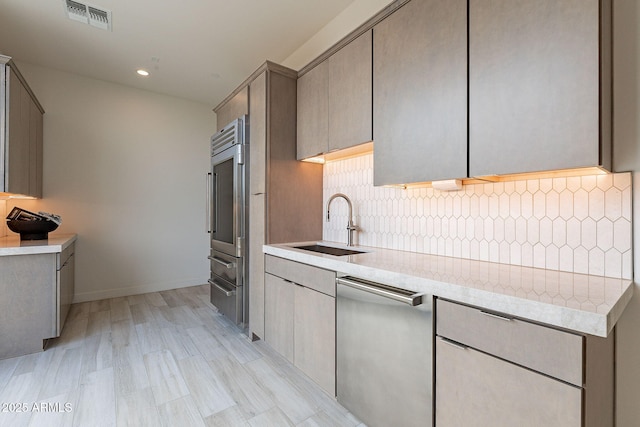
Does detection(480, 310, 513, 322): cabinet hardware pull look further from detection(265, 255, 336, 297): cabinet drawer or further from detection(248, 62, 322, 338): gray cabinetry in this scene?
detection(248, 62, 322, 338): gray cabinetry

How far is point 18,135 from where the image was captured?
264 centimetres

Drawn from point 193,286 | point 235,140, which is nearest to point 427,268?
point 235,140

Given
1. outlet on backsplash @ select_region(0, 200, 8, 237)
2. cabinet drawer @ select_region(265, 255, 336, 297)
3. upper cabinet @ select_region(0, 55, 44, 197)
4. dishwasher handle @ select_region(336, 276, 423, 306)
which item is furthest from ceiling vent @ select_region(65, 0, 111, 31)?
dishwasher handle @ select_region(336, 276, 423, 306)

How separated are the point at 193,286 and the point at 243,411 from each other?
3.19 meters

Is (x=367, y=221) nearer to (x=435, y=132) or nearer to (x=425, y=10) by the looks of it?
(x=435, y=132)

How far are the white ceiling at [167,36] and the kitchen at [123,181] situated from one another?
264mm

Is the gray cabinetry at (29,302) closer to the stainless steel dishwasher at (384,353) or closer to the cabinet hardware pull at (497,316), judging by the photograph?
the stainless steel dishwasher at (384,353)

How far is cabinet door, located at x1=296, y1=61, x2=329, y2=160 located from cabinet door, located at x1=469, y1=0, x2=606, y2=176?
1.09 meters

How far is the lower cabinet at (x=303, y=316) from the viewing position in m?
1.76

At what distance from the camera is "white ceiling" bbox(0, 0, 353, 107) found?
8.04 feet

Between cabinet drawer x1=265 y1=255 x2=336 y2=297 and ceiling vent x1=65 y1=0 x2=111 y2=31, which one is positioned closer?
cabinet drawer x1=265 y1=255 x2=336 y2=297

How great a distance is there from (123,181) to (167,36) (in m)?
2.12

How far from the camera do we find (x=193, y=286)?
4543 mm

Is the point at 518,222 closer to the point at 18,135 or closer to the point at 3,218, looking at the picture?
the point at 18,135
